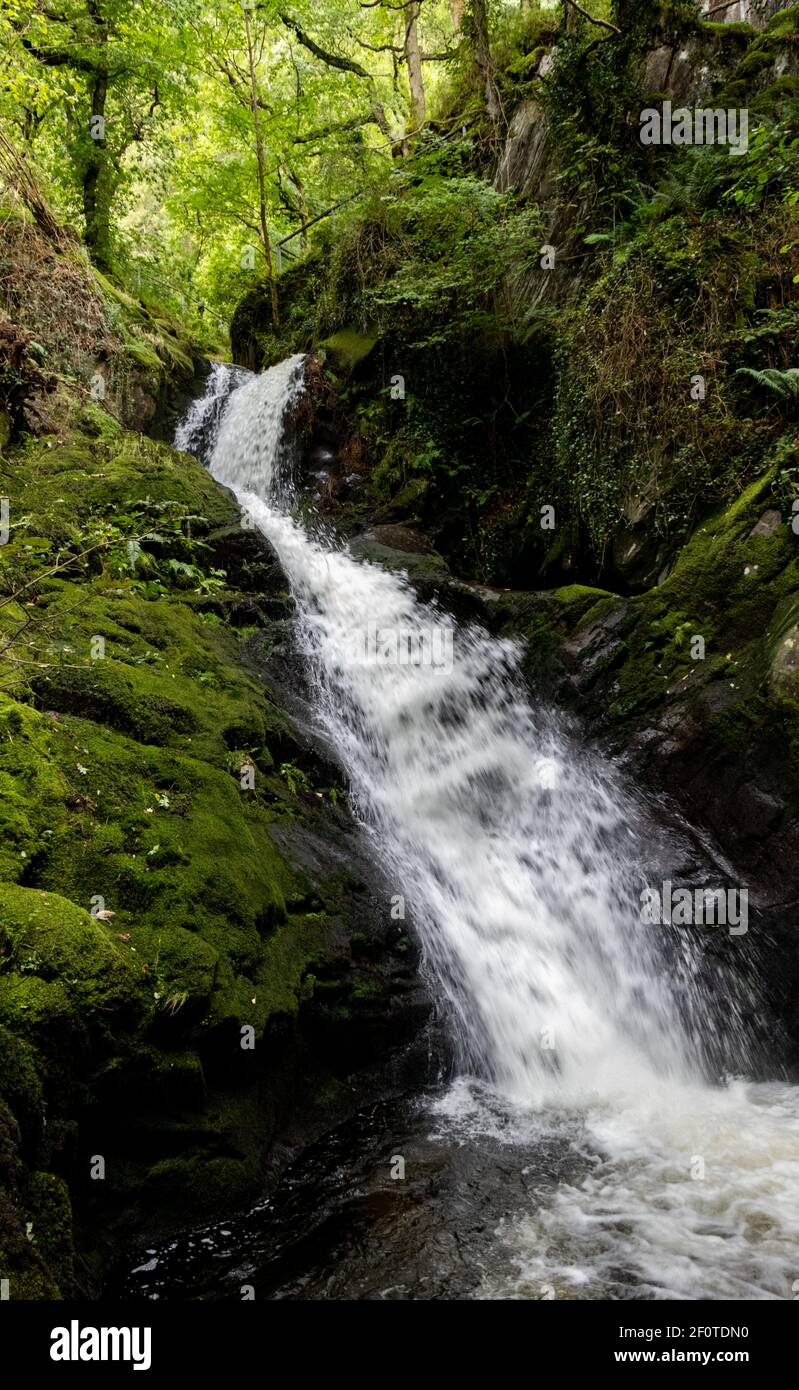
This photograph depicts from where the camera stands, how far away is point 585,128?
9.63 metres

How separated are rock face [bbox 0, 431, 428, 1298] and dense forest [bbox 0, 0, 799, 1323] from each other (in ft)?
0.08

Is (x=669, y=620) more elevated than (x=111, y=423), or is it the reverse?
(x=111, y=423)

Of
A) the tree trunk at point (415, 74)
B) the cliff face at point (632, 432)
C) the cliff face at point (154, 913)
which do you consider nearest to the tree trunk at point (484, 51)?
the cliff face at point (632, 432)

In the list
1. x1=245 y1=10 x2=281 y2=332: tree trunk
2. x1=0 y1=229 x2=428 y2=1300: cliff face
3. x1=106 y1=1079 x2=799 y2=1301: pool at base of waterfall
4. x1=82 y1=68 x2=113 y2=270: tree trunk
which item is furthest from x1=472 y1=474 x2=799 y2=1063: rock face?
x1=245 y1=10 x2=281 y2=332: tree trunk

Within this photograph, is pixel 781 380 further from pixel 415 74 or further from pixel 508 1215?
pixel 415 74

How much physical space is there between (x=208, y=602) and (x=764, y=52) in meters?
9.31

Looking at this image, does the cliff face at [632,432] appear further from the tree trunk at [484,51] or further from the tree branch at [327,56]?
the tree branch at [327,56]

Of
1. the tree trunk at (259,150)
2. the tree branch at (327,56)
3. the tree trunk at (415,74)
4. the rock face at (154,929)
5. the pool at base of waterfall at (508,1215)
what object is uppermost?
the tree branch at (327,56)

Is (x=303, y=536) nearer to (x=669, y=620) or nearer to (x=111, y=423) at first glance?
(x=111, y=423)

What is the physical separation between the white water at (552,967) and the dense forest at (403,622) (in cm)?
5

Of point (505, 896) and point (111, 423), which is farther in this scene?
point (111, 423)

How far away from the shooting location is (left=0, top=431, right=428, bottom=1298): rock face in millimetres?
2918

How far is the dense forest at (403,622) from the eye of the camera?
3303 millimetres
